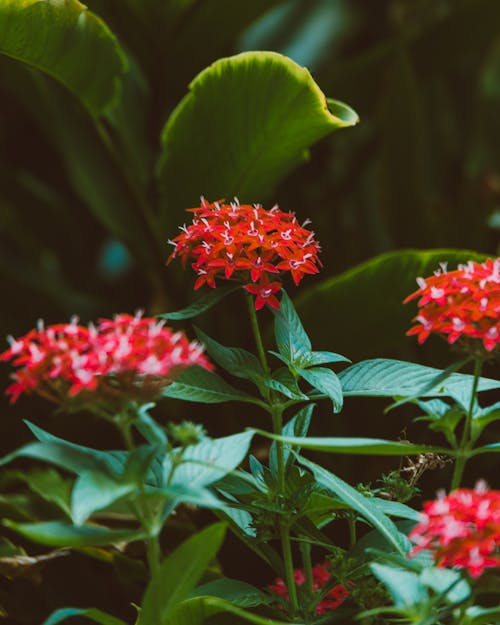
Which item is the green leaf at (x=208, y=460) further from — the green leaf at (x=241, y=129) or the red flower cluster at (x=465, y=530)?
the green leaf at (x=241, y=129)

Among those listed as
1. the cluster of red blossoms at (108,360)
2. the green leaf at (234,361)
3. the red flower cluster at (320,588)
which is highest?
Result: the cluster of red blossoms at (108,360)

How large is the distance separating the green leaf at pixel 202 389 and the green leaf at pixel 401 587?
0.14m

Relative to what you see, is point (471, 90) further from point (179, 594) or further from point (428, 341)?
point (179, 594)

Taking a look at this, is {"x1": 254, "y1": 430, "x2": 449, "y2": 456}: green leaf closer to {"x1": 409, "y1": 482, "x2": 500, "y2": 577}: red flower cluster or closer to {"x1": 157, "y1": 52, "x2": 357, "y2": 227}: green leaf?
{"x1": 409, "y1": 482, "x2": 500, "y2": 577}: red flower cluster

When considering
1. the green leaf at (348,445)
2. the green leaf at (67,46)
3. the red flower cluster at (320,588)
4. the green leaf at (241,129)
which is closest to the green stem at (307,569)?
the red flower cluster at (320,588)

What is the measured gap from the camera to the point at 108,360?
46 cm

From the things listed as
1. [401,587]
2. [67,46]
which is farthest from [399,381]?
[67,46]

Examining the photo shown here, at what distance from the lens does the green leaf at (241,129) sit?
80 centimetres

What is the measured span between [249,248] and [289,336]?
0.25 ft

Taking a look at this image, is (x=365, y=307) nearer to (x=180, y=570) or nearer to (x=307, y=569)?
(x=307, y=569)

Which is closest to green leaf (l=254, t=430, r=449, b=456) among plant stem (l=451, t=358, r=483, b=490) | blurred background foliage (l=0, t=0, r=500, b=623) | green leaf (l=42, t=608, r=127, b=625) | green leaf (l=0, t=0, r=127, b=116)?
plant stem (l=451, t=358, r=483, b=490)

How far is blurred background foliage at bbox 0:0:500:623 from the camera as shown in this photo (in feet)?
3.18

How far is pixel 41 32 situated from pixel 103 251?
1.02 m

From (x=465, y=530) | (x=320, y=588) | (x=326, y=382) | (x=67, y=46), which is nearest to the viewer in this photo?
(x=465, y=530)
